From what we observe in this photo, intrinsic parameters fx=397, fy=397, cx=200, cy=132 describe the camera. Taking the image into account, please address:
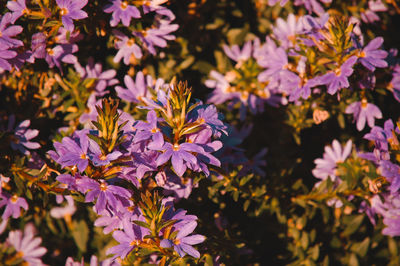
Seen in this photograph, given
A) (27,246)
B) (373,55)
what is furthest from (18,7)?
(373,55)

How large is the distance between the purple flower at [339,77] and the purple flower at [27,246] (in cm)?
163

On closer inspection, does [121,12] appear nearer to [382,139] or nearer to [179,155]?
[179,155]

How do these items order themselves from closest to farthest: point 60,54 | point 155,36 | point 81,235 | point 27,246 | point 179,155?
point 179,155, point 60,54, point 155,36, point 27,246, point 81,235

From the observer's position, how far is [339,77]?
1733mm

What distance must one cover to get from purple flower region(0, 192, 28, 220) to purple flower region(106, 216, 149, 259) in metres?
0.60

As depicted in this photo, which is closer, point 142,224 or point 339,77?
point 142,224

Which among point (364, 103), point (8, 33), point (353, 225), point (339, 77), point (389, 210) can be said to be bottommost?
point (353, 225)

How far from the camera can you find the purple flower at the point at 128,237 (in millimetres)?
1462

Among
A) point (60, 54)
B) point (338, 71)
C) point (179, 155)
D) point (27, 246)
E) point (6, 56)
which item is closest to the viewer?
point (179, 155)

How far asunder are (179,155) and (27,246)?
3.98 ft

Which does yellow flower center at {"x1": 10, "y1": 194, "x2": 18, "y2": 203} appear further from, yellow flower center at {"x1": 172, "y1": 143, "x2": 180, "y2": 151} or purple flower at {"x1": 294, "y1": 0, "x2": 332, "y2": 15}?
purple flower at {"x1": 294, "y1": 0, "x2": 332, "y2": 15}

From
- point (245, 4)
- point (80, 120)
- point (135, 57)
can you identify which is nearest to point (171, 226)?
point (80, 120)

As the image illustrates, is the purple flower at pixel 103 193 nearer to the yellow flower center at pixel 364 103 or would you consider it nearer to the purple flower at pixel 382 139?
the purple flower at pixel 382 139

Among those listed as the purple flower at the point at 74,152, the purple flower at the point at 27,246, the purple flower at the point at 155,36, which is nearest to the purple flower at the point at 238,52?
the purple flower at the point at 155,36
